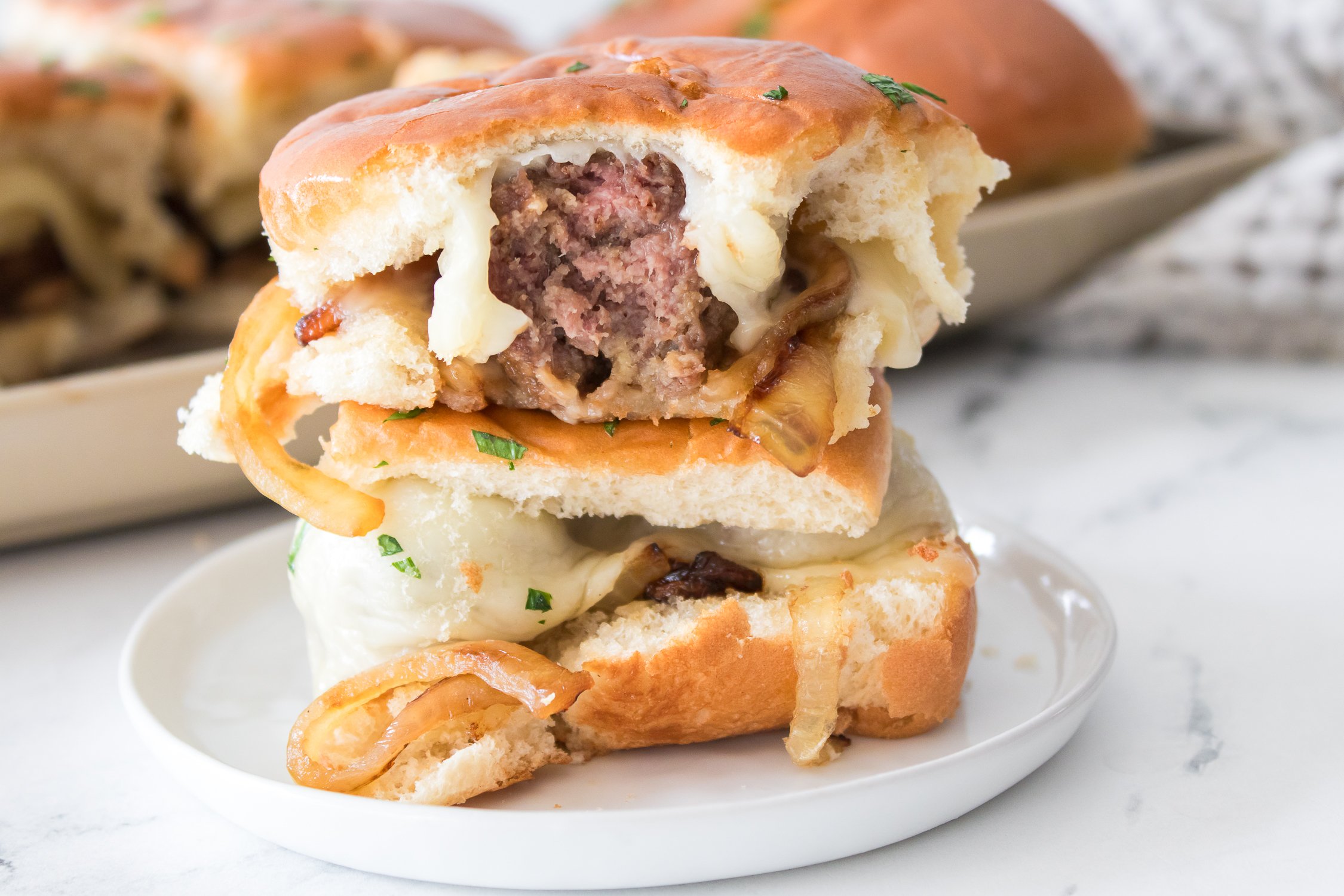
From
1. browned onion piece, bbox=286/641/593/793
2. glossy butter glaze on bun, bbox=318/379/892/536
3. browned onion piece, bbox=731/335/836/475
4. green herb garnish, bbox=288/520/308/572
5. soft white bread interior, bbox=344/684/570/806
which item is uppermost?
browned onion piece, bbox=731/335/836/475

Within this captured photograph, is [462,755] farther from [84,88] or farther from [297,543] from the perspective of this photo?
[84,88]

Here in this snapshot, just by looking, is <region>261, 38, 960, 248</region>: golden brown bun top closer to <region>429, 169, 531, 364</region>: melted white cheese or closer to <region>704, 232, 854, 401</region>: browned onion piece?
<region>429, 169, 531, 364</region>: melted white cheese

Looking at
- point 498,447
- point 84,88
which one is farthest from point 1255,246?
point 84,88

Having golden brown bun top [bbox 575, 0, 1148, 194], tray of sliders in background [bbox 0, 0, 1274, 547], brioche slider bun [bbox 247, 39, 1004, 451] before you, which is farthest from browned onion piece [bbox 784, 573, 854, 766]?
golden brown bun top [bbox 575, 0, 1148, 194]

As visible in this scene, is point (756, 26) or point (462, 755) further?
point (756, 26)

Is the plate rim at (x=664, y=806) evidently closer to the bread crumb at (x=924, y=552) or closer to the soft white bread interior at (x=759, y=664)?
the soft white bread interior at (x=759, y=664)

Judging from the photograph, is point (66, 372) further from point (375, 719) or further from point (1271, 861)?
point (1271, 861)
